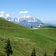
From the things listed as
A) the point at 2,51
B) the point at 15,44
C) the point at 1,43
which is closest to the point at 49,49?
the point at 15,44

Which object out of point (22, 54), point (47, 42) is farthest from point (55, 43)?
point (22, 54)

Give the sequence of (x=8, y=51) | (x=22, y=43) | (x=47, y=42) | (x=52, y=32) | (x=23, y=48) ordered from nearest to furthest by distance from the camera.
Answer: (x=8, y=51) < (x=23, y=48) < (x=22, y=43) < (x=47, y=42) < (x=52, y=32)

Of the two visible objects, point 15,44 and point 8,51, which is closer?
point 8,51

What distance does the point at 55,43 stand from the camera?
115250 millimetres

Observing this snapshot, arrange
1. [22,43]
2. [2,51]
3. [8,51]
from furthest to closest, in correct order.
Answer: [22,43], [2,51], [8,51]

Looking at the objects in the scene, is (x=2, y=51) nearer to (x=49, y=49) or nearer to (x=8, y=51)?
(x=8, y=51)

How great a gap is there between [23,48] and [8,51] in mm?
24029

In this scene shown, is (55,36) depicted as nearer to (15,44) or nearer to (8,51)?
(15,44)

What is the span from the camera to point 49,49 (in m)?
103

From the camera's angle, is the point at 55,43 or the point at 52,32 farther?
the point at 52,32

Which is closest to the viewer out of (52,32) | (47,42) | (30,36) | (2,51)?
(2,51)

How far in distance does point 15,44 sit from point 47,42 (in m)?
27.0

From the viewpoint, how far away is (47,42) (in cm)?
11500

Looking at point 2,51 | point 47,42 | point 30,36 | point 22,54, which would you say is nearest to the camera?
point 2,51
